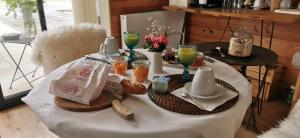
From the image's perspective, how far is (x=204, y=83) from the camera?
3.25ft

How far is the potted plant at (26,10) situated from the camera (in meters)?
2.50

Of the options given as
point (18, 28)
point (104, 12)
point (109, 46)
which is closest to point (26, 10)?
point (18, 28)

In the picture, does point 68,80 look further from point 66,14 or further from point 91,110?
point 66,14

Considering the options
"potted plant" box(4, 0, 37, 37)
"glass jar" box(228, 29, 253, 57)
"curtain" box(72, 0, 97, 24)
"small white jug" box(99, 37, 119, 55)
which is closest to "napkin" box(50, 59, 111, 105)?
"small white jug" box(99, 37, 119, 55)

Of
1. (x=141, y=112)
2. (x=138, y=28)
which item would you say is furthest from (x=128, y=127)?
(x=138, y=28)

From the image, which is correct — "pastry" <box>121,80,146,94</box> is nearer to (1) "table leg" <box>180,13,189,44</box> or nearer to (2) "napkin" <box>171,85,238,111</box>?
(2) "napkin" <box>171,85,238,111</box>

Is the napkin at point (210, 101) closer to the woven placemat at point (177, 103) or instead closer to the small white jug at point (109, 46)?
the woven placemat at point (177, 103)

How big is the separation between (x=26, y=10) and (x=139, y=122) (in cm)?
223

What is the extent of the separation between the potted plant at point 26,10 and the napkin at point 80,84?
6.04 feet

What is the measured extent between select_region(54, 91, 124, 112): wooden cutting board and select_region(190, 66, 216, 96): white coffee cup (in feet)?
1.02

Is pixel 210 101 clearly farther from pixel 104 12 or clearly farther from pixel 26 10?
pixel 26 10

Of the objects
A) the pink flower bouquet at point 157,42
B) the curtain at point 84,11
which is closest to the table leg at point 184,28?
the curtain at point 84,11

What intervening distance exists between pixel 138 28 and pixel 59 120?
1.82m

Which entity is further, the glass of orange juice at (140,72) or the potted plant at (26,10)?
the potted plant at (26,10)
